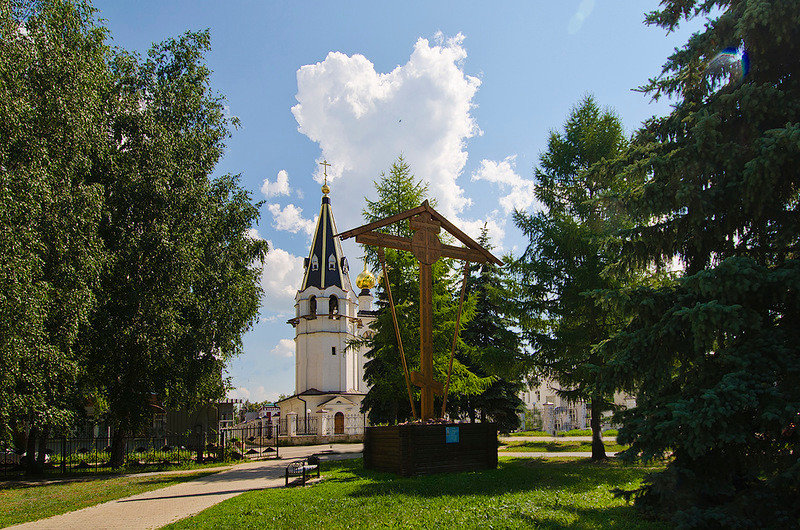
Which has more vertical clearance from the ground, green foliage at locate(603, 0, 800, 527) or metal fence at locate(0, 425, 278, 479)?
green foliage at locate(603, 0, 800, 527)

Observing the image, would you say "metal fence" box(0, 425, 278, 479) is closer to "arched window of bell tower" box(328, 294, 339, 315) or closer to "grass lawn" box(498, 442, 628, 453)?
"grass lawn" box(498, 442, 628, 453)

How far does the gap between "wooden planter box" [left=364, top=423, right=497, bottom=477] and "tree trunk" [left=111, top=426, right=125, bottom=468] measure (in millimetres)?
10255

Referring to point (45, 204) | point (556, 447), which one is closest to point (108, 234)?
point (45, 204)

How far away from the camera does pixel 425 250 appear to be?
12.7 meters

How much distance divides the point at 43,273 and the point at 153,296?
3.66 meters

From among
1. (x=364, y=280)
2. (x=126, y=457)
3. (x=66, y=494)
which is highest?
(x=364, y=280)

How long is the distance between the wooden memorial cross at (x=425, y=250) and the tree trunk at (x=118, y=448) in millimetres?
12055

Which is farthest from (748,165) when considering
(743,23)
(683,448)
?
(683,448)

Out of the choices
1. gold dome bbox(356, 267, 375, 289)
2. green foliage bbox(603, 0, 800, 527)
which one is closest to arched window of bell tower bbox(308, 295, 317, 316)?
gold dome bbox(356, 267, 375, 289)

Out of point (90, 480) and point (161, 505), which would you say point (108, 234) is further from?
point (161, 505)

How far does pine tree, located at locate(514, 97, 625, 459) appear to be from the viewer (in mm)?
15695

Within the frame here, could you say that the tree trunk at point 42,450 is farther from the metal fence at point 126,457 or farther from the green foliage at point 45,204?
the green foliage at point 45,204

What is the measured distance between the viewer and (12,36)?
45.2 feet

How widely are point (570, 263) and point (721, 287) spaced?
420 inches
